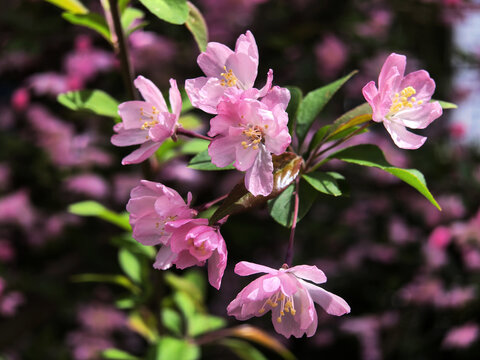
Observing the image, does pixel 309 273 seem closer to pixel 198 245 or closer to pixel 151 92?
pixel 198 245

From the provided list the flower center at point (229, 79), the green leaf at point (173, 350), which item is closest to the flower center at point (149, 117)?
the flower center at point (229, 79)

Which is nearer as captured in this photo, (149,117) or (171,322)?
(149,117)

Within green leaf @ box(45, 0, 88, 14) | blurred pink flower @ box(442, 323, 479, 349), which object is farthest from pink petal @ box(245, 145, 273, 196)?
blurred pink flower @ box(442, 323, 479, 349)

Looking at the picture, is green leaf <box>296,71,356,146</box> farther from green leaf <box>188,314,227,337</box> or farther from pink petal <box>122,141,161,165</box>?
green leaf <box>188,314,227,337</box>

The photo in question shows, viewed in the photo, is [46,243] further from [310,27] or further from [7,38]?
[310,27]

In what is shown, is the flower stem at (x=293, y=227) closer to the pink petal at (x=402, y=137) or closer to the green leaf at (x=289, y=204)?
the green leaf at (x=289, y=204)

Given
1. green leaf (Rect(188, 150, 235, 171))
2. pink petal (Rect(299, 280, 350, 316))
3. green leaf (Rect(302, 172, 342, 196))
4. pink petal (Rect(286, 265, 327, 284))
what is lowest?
pink petal (Rect(299, 280, 350, 316))

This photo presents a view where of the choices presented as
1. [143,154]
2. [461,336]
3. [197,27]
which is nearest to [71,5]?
[197,27]
